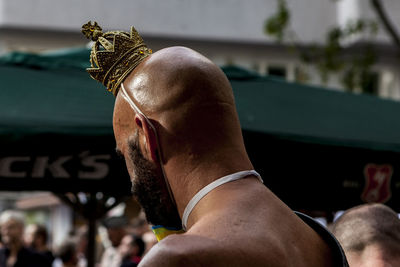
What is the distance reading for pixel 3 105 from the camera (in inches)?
145

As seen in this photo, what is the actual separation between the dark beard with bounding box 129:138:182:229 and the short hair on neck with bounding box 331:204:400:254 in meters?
1.56

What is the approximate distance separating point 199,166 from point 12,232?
566 centimetres

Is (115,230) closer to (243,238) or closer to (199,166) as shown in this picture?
(199,166)

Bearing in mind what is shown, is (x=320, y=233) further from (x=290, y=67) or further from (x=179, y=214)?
(x=290, y=67)

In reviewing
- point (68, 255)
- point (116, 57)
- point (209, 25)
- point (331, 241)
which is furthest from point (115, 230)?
point (209, 25)

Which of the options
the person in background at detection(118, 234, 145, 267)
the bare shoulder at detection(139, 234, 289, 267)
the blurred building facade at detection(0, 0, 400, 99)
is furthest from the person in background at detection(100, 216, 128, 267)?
the blurred building facade at detection(0, 0, 400, 99)

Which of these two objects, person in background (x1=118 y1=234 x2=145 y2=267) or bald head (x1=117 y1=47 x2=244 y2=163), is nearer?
bald head (x1=117 y1=47 x2=244 y2=163)

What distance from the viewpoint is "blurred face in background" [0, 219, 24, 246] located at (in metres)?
7.00

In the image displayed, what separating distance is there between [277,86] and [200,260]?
3.65 metres

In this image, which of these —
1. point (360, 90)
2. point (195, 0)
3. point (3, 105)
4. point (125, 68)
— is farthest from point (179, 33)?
point (125, 68)

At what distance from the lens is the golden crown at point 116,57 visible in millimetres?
1954

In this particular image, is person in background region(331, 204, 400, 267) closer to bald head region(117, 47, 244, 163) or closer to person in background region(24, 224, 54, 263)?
bald head region(117, 47, 244, 163)

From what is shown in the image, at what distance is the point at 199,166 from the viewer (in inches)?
69.1

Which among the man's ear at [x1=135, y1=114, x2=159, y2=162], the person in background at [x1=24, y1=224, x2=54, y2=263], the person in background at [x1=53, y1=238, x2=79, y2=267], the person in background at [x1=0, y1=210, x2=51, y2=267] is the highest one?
the man's ear at [x1=135, y1=114, x2=159, y2=162]
